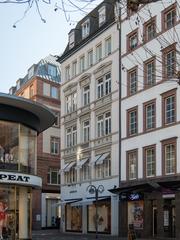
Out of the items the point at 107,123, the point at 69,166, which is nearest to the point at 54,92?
the point at 69,166

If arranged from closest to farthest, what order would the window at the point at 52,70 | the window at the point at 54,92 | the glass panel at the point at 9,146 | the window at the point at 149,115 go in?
the glass panel at the point at 9,146
the window at the point at 149,115
the window at the point at 54,92
the window at the point at 52,70

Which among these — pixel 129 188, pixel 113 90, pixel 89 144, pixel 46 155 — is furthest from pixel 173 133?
pixel 46 155

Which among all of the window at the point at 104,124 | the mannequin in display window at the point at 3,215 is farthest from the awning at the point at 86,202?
the mannequin in display window at the point at 3,215

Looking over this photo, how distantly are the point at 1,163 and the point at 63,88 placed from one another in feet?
104

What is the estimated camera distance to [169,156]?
1592 inches

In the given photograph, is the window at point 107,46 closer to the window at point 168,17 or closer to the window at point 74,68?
the window at point 74,68

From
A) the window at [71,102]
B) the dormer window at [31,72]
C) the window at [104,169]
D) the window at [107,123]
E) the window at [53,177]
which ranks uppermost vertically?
the dormer window at [31,72]

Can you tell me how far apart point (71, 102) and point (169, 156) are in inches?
787

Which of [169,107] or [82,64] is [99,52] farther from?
[169,107]

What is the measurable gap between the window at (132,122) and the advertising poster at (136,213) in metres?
5.43

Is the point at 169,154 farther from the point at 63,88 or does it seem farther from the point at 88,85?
the point at 63,88

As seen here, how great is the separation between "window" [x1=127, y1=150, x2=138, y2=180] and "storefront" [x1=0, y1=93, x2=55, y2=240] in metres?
14.4

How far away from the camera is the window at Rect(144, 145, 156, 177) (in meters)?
42.2

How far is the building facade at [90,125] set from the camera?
49062mm
